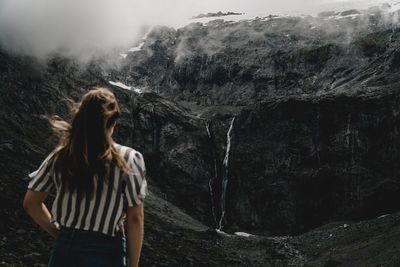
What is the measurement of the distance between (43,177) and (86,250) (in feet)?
3.60

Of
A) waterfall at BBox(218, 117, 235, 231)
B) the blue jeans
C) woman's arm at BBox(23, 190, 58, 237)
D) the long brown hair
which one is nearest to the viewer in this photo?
the blue jeans

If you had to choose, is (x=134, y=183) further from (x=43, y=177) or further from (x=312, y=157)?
(x=312, y=157)

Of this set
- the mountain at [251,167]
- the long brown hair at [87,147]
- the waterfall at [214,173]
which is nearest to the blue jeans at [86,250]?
the long brown hair at [87,147]

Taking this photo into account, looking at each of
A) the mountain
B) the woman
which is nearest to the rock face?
the mountain

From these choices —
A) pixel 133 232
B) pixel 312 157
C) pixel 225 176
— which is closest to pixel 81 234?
pixel 133 232

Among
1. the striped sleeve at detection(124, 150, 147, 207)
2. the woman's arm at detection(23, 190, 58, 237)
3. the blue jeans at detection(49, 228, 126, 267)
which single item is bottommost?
the blue jeans at detection(49, 228, 126, 267)

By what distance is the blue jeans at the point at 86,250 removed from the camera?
6711 millimetres

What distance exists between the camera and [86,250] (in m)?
6.76

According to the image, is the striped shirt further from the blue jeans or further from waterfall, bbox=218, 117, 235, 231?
waterfall, bbox=218, 117, 235, 231

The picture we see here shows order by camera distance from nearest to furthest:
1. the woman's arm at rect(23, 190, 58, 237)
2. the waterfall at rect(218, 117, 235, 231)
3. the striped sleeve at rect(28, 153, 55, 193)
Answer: the striped sleeve at rect(28, 153, 55, 193) → the woman's arm at rect(23, 190, 58, 237) → the waterfall at rect(218, 117, 235, 231)

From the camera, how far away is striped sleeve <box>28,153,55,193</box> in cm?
694

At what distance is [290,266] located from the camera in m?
50.6

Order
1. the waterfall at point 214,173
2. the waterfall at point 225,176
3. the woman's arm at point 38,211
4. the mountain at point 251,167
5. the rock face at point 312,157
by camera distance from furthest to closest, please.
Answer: the waterfall at point 214,173 < the waterfall at point 225,176 < the rock face at point 312,157 < the mountain at point 251,167 < the woman's arm at point 38,211

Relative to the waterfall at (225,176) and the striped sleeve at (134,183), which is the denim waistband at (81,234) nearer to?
the striped sleeve at (134,183)
